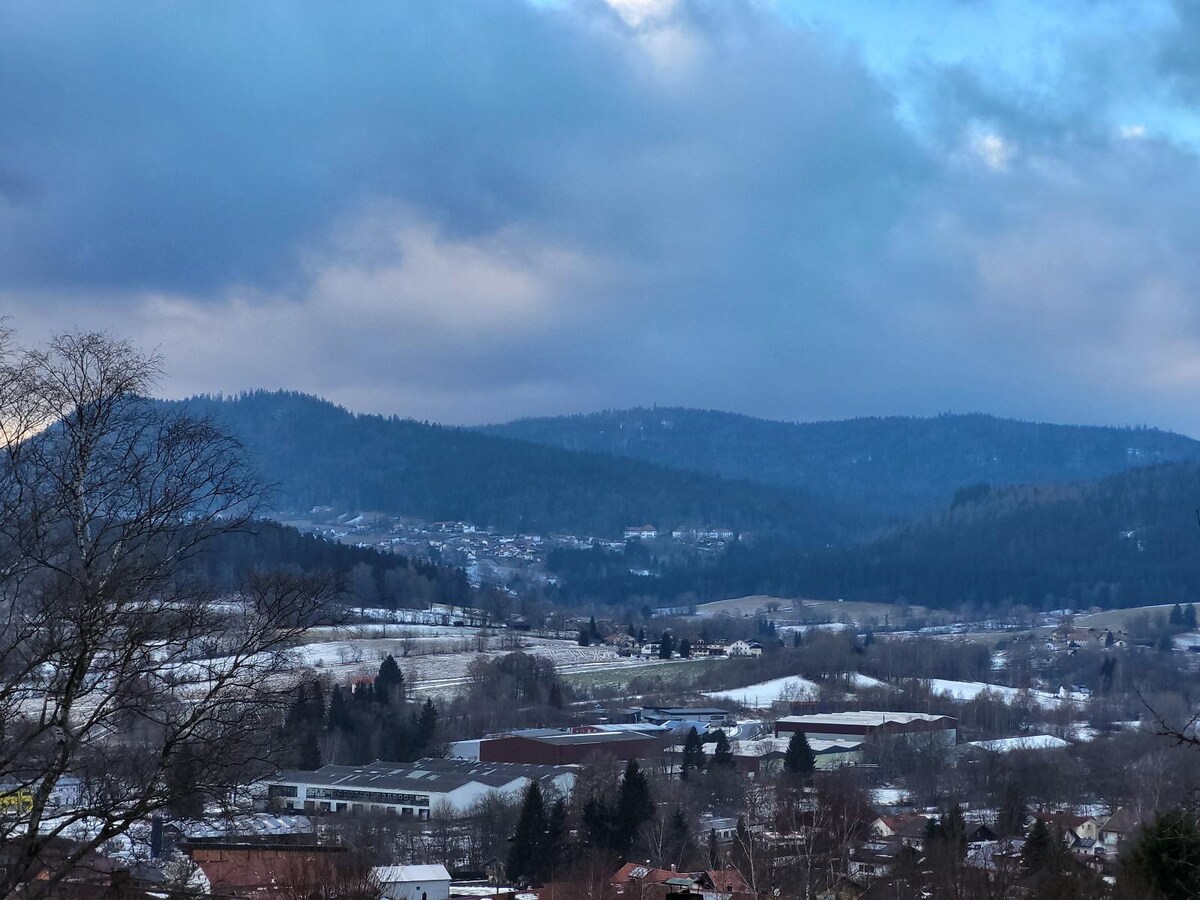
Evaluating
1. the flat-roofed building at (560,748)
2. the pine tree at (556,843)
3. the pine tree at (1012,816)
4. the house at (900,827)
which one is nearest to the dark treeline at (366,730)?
the flat-roofed building at (560,748)

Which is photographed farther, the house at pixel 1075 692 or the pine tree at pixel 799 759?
the house at pixel 1075 692

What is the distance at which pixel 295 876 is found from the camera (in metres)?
26.2

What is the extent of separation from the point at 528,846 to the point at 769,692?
76.3 metres

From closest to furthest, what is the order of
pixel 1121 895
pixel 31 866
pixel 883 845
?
pixel 31 866 < pixel 1121 895 < pixel 883 845

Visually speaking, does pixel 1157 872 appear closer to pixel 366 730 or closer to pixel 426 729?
pixel 426 729

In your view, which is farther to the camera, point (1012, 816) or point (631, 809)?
point (1012, 816)

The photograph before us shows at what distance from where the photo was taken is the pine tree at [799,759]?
226 feet

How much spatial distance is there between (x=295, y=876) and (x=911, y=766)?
190 feet

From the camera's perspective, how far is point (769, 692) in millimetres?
120688

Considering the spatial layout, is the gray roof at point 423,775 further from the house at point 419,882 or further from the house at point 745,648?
the house at point 745,648

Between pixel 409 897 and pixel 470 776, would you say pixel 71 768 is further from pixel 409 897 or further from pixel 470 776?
pixel 470 776

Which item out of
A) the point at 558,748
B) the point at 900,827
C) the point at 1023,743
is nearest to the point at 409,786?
the point at 558,748

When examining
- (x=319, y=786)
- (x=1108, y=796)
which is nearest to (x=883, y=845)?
(x=1108, y=796)

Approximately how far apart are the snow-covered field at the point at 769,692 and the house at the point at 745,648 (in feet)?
57.6
